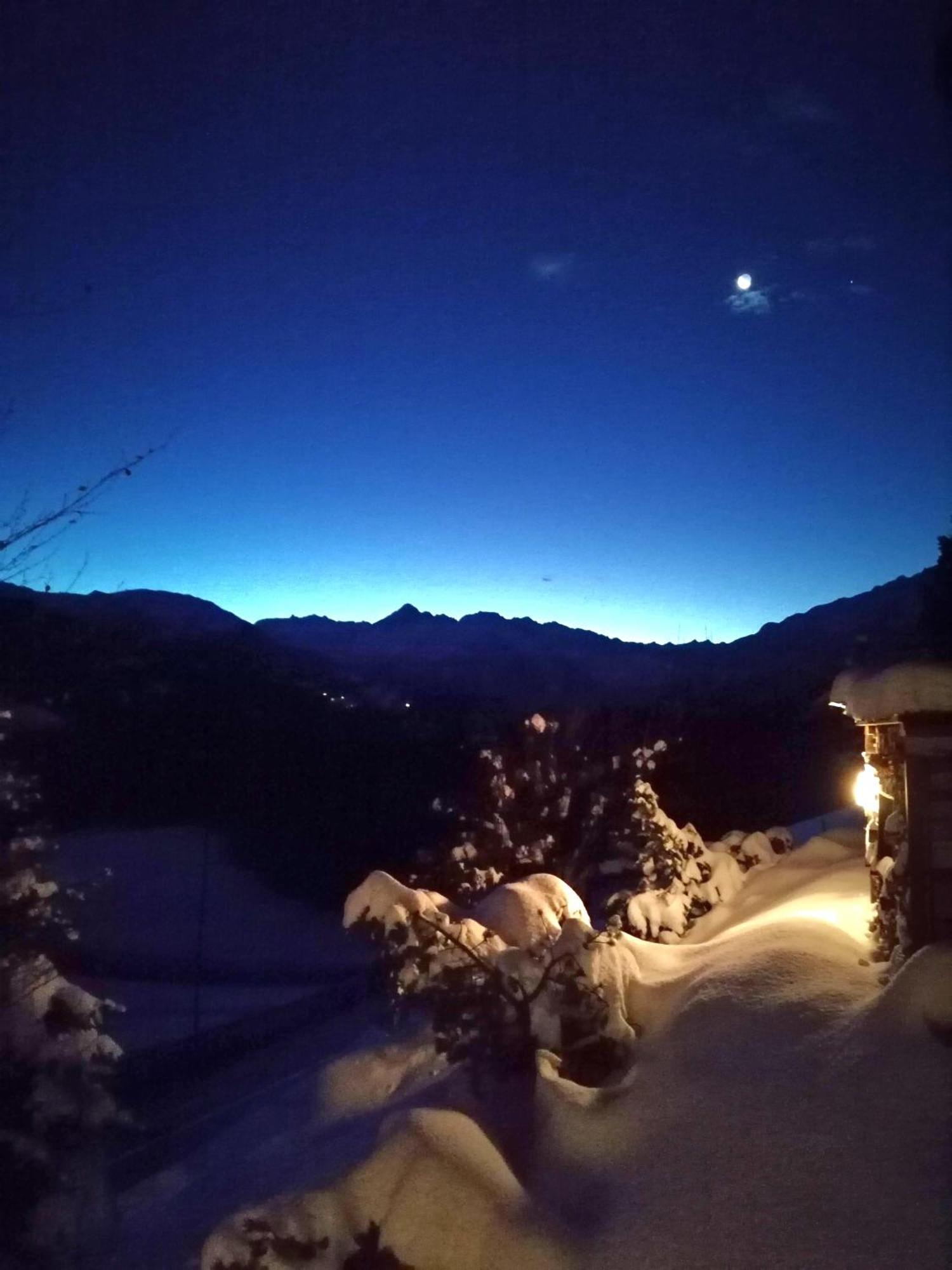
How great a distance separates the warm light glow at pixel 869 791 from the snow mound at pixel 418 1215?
4.22 metres

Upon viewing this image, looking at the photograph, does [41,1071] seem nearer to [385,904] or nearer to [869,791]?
[385,904]

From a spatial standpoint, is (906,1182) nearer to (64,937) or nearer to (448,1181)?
(448,1181)

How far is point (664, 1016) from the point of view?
6.47 meters

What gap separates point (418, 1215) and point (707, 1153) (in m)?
1.44

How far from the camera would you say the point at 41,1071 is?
6.55 metres

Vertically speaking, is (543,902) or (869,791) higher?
(869,791)

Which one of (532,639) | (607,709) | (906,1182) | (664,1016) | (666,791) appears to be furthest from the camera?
(532,639)

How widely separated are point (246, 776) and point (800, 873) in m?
14.8

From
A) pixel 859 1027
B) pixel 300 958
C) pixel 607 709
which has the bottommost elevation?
pixel 300 958

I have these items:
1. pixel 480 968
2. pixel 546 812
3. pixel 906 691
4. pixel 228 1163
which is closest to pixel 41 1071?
pixel 228 1163

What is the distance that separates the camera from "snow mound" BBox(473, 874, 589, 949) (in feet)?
28.1

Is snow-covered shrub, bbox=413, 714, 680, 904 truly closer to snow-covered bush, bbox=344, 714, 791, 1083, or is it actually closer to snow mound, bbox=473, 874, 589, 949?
snow-covered bush, bbox=344, 714, 791, 1083

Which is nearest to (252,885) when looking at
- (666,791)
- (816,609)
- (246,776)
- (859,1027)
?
(246,776)

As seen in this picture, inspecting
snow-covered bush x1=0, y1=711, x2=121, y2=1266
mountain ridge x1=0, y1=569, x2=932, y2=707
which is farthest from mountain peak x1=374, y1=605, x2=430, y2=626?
snow-covered bush x1=0, y1=711, x2=121, y2=1266
